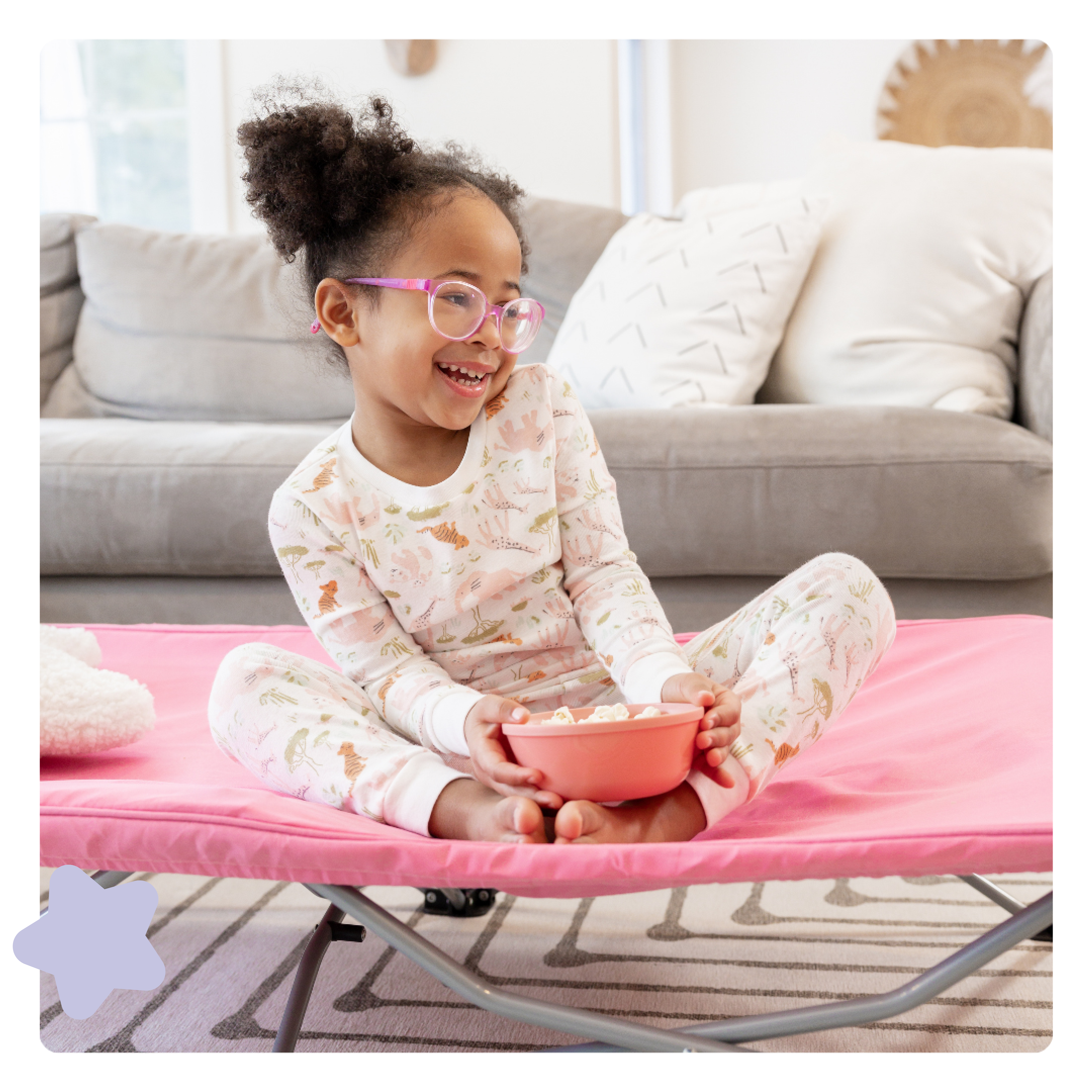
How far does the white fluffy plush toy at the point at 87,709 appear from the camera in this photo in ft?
3.07

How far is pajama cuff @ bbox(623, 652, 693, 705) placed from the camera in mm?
847

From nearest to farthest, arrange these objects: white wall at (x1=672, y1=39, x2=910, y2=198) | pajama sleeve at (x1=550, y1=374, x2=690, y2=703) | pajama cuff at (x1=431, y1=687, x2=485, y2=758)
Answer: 1. pajama cuff at (x1=431, y1=687, x2=485, y2=758)
2. pajama sleeve at (x1=550, y1=374, x2=690, y2=703)
3. white wall at (x1=672, y1=39, x2=910, y2=198)

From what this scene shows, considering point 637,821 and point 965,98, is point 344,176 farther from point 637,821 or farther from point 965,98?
point 965,98

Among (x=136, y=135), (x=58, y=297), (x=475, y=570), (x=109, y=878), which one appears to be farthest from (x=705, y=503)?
(x=136, y=135)

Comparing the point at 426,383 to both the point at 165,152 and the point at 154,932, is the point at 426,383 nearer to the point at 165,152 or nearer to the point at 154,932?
the point at 154,932

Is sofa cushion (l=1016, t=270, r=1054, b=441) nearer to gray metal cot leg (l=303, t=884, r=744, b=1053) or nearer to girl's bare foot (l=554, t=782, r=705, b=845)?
girl's bare foot (l=554, t=782, r=705, b=845)

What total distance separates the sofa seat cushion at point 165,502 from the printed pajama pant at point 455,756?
66 centimetres

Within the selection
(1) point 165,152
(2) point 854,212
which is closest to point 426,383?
(2) point 854,212

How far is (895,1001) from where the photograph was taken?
0.61 m

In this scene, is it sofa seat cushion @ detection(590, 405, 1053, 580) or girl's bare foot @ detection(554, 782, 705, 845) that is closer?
girl's bare foot @ detection(554, 782, 705, 845)

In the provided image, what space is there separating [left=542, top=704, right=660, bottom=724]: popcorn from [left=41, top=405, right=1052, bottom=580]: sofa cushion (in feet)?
Answer: 2.33

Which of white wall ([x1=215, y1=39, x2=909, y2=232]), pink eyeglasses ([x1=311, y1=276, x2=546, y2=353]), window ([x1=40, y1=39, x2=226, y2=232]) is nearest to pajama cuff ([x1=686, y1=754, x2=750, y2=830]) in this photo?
pink eyeglasses ([x1=311, y1=276, x2=546, y2=353])

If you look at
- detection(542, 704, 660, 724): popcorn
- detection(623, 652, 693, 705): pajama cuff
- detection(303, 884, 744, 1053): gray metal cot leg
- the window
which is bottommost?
detection(303, 884, 744, 1053): gray metal cot leg
